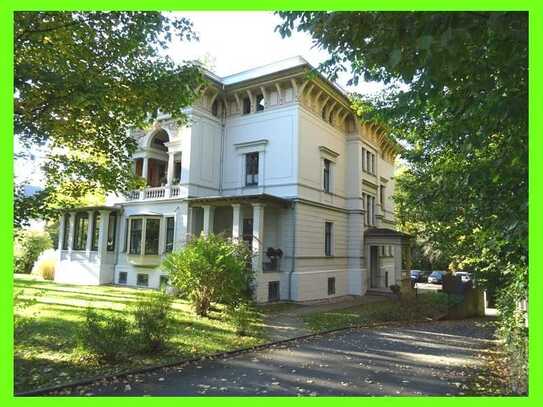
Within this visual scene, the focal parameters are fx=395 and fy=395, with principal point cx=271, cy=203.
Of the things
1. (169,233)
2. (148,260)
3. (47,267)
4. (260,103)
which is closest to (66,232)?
(47,267)

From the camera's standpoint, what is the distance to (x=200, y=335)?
11.4 metres

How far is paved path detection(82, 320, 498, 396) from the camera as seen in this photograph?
7012 mm

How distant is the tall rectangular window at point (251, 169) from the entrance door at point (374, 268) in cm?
1127

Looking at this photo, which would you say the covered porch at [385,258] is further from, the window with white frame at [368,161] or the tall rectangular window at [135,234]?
the tall rectangular window at [135,234]

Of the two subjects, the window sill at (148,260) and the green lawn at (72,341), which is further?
the window sill at (148,260)

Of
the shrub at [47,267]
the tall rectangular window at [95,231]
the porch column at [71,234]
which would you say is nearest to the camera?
the tall rectangular window at [95,231]

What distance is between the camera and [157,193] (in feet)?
78.9

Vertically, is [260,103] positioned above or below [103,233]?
above

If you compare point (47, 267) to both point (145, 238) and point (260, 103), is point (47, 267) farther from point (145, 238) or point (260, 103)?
point (260, 103)

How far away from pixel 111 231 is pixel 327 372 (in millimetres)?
21118

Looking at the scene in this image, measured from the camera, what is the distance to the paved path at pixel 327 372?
7.01 metres

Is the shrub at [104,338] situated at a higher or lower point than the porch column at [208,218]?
lower

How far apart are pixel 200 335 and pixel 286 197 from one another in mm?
11338

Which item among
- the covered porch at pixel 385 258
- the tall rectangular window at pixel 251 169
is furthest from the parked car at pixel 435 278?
the tall rectangular window at pixel 251 169
